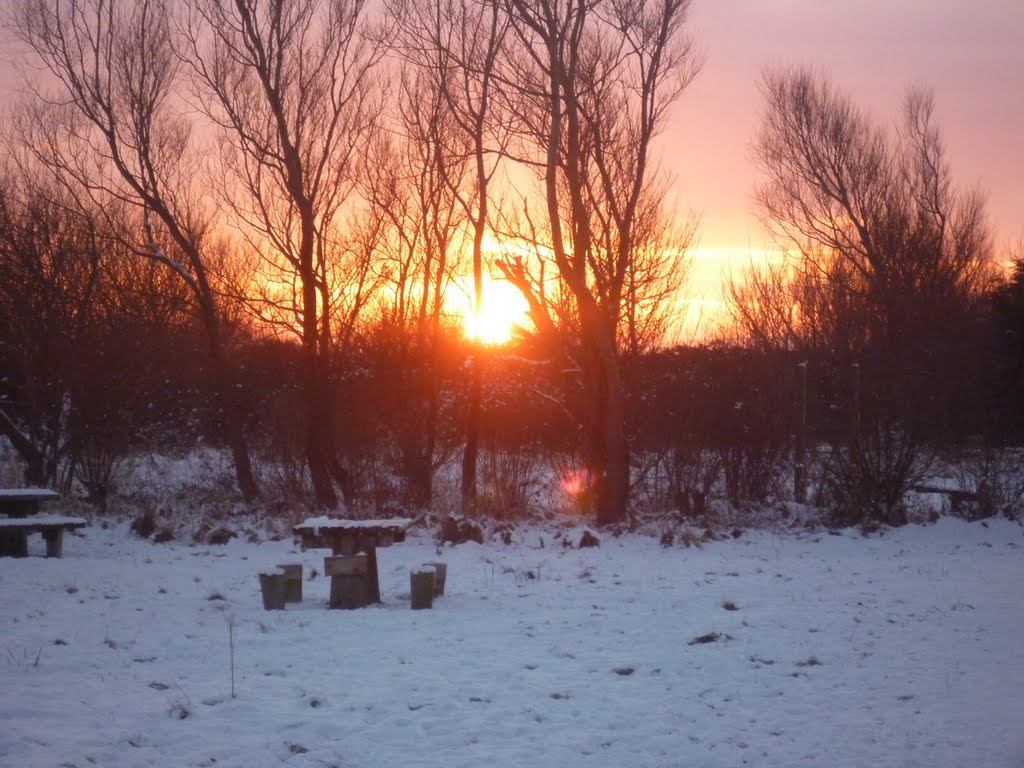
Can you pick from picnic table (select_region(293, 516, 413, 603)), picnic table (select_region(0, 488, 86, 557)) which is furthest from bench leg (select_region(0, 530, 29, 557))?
picnic table (select_region(293, 516, 413, 603))

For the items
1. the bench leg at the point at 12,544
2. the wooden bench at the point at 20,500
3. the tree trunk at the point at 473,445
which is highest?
the tree trunk at the point at 473,445

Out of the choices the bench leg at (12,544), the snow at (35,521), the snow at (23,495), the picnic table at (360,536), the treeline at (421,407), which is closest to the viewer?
the picnic table at (360,536)

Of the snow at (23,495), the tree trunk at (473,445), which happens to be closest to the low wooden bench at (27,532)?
the snow at (23,495)

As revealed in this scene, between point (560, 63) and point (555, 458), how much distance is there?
251 inches

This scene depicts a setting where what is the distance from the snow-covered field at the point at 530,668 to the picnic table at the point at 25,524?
0.51m

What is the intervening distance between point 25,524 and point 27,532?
0.66ft

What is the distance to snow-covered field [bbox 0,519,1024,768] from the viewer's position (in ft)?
15.7

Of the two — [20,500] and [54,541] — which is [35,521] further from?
[20,500]

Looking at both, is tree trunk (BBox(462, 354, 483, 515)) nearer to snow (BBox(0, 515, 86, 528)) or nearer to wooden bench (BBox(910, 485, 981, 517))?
snow (BBox(0, 515, 86, 528))

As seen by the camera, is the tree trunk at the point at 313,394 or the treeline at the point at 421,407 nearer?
the treeline at the point at 421,407

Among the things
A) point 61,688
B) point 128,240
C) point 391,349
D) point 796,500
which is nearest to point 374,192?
point 391,349

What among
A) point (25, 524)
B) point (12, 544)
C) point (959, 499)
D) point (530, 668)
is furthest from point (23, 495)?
point (959, 499)

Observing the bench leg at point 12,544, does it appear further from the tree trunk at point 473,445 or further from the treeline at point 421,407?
the tree trunk at point 473,445

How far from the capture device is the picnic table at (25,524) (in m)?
10.5
